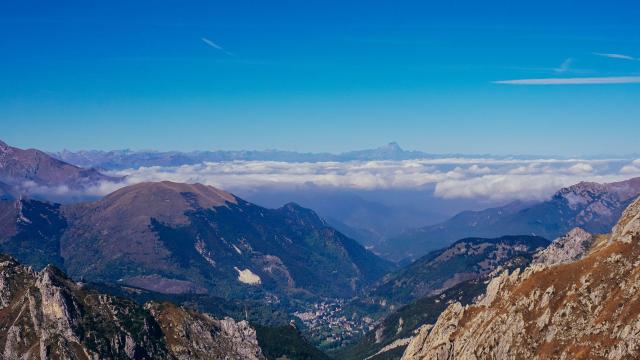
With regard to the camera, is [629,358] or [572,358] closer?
[629,358]

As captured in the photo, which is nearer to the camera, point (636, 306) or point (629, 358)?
point (629, 358)

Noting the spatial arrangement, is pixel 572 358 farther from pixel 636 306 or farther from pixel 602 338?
pixel 636 306

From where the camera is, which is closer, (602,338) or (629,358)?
(629,358)

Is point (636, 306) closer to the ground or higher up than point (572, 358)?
higher up

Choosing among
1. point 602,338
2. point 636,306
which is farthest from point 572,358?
point 636,306
